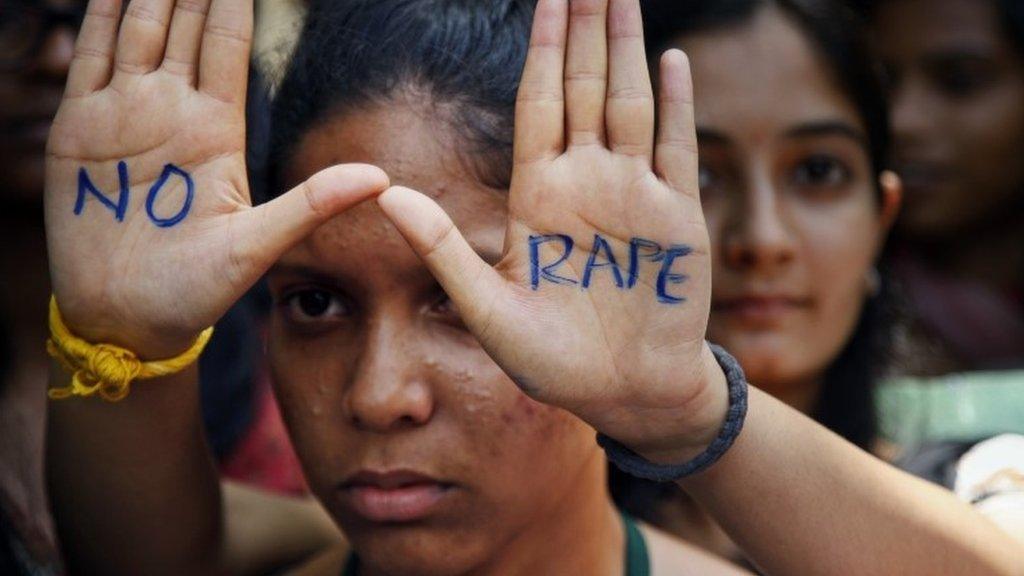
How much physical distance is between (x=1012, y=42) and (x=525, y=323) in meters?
3.01

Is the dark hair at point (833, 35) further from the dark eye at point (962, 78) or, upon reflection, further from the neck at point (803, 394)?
the dark eye at point (962, 78)

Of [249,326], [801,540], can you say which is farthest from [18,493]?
[801,540]

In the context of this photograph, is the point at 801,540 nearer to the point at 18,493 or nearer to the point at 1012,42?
the point at 18,493

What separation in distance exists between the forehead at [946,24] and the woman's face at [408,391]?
267 centimetres

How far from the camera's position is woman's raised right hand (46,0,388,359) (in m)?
1.84

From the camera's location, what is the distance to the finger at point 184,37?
73.3 inches

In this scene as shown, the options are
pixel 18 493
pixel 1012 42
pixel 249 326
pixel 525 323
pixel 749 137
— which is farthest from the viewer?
pixel 1012 42

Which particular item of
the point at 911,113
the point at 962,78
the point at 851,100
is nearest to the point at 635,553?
the point at 851,100

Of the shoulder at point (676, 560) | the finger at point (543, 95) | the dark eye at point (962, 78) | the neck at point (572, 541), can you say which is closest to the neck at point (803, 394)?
the shoulder at point (676, 560)

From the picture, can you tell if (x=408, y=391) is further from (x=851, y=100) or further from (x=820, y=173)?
(x=851, y=100)

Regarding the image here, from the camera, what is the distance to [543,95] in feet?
5.91

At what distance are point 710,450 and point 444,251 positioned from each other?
1.33 feet

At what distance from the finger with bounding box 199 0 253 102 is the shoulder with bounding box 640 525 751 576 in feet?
3.15

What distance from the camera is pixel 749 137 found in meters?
2.90
